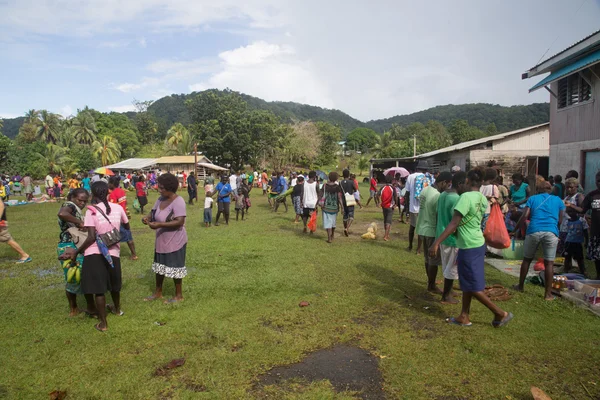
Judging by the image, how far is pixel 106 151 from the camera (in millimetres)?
60594

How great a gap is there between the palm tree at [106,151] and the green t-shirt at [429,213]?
61.1m

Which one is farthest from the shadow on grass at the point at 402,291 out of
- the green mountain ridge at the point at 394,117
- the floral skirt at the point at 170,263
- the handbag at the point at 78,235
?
the green mountain ridge at the point at 394,117

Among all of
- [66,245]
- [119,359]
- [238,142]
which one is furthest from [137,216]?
[238,142]

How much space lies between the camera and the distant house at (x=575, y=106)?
11438 millimetres

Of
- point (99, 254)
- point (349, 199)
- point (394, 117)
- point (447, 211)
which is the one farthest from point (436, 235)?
point (394, 117)

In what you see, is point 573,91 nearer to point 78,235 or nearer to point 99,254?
point 99,254

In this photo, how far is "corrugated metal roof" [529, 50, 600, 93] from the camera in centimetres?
1059

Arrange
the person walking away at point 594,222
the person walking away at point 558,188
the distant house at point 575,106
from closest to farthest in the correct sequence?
the person walking away at point 594,222
the person walking away at point 558,188
the distant house at point 575,106

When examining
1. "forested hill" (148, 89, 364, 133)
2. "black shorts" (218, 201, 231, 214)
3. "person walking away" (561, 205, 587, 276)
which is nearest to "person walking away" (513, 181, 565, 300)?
"person walking away" (561, 205, 587, 276)

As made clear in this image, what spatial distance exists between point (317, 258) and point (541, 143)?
56.3 ft

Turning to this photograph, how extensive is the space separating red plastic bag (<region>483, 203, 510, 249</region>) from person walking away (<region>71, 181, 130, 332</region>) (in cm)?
461

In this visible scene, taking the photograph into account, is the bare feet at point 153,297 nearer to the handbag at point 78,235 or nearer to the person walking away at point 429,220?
the handbag at point 78,235

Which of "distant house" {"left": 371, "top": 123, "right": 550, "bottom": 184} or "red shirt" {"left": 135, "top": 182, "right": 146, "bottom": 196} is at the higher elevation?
"distant house" {"left": 371, "top": 123, "right": 550, "bottom": 184}

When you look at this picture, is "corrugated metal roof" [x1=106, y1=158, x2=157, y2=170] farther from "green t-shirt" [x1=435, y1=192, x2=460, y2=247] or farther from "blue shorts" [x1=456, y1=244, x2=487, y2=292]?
"blue shorts" [x1=456, y1=244, x2=487, y2=292]
